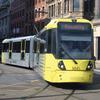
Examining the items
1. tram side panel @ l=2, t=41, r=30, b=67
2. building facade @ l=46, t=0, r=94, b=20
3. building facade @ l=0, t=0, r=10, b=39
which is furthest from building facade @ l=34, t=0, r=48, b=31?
tram side panel @ l=2, t=41, r=30, b=67

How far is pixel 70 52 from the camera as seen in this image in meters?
19.5

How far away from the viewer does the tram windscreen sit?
63.9 feet

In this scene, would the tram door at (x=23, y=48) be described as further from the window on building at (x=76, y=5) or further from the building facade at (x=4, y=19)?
the building facade at (x=4, y=19)

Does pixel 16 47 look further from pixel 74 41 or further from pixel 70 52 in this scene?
pixel 70 52

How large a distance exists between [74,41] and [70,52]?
0.55 m

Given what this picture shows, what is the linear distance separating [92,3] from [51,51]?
43041 mm

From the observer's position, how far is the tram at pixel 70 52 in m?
19.2

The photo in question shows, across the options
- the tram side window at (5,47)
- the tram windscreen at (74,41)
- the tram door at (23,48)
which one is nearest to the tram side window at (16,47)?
the tram door at (23,48)

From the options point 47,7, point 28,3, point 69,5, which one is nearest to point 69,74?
point 69,5

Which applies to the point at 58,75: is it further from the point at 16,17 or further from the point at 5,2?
the point at 5,2

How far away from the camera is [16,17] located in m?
108

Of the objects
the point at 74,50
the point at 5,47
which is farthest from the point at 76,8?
the point at 74,50

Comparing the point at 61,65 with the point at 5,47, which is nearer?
the point at 61,65

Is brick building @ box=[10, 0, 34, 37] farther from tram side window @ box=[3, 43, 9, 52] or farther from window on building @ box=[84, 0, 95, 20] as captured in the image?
tram side window @ box=[3, 43, 9, 52]
